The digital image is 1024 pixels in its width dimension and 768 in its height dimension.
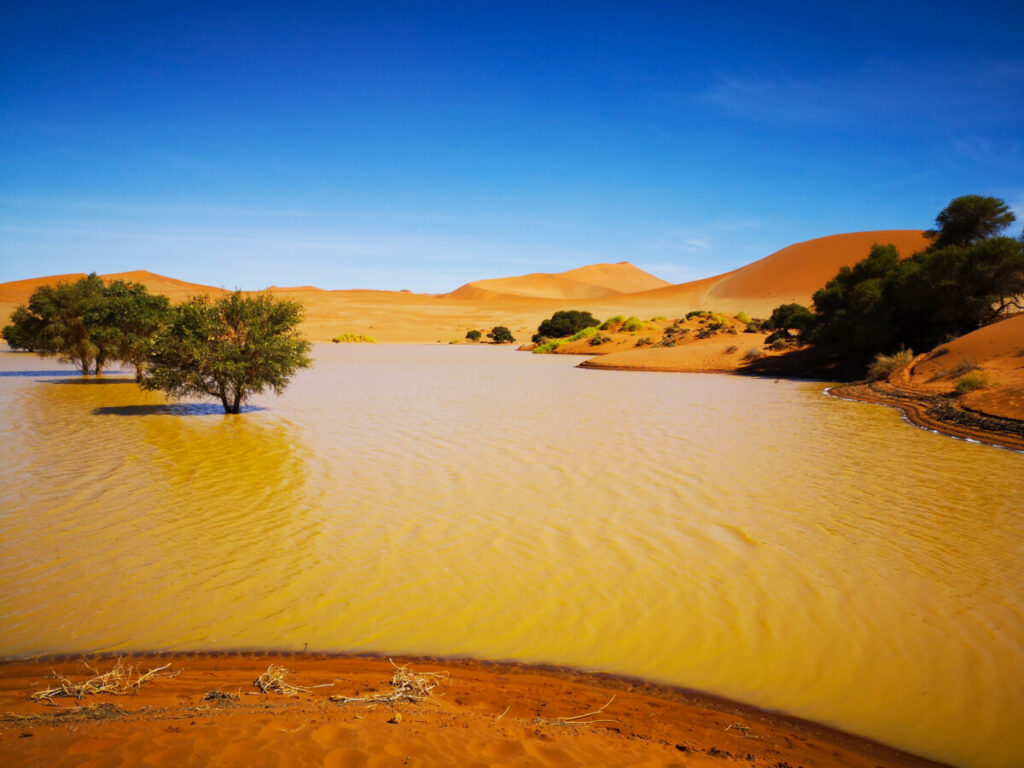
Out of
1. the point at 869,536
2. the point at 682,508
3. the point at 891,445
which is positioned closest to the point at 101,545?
the point at 682,508

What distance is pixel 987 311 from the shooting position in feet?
77.4

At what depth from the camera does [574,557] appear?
6434 millimetres

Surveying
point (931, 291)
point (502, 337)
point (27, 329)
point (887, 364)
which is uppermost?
point (931, 291)

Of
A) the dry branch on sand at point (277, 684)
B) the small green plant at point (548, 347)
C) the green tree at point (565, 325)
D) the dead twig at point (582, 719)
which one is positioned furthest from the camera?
the green tree at point (565, 325)

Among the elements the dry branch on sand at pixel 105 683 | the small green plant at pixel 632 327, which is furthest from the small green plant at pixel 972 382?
the small green plant at pixel 632 327

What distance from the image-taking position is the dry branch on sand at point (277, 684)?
3918mm

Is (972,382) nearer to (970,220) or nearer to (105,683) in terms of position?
(970,220)

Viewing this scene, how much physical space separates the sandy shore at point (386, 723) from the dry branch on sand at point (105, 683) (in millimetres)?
65

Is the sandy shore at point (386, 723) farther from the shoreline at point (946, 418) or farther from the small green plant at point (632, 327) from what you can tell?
the small green plant at point (632, 327)

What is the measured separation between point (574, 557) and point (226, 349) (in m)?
13.3

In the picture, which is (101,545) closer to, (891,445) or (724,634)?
(724,634)

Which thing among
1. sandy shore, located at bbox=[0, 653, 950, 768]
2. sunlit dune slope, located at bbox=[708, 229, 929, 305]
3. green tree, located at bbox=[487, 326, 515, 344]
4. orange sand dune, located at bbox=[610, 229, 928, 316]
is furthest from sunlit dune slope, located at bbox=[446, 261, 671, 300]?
sandy shore, located at bbox=[0, 653, 950, 768]

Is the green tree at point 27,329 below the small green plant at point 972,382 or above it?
above

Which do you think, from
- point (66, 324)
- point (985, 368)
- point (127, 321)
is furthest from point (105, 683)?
point (66, 324)
